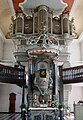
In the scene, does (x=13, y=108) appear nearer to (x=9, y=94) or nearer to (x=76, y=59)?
(x=9, y=94)

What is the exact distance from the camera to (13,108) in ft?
52.9

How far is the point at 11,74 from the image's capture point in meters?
12.5

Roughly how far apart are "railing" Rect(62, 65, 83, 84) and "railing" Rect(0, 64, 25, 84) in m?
2.73

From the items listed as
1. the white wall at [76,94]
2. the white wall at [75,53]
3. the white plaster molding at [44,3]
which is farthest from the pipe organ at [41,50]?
the white wall at [76,94]

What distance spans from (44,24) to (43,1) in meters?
1.58

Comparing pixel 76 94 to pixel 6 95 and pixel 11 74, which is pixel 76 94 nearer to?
pixel 6 95

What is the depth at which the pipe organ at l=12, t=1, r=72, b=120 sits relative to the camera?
34.2 ft

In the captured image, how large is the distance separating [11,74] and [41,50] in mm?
3133

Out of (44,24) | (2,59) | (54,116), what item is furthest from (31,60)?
(2,59)

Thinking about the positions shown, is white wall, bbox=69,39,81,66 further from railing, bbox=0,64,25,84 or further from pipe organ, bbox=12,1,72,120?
railing, bbox=0,64,25,84

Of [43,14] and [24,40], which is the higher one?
[43,14]

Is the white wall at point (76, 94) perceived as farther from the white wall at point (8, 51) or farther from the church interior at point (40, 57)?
the white wall at point (8, 51)

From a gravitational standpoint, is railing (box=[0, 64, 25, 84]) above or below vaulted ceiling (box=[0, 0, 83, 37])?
below

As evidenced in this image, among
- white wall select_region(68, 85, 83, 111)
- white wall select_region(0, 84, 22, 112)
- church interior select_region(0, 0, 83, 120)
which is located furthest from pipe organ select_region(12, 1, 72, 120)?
white wall select_region(68, 85, 83, 111)
